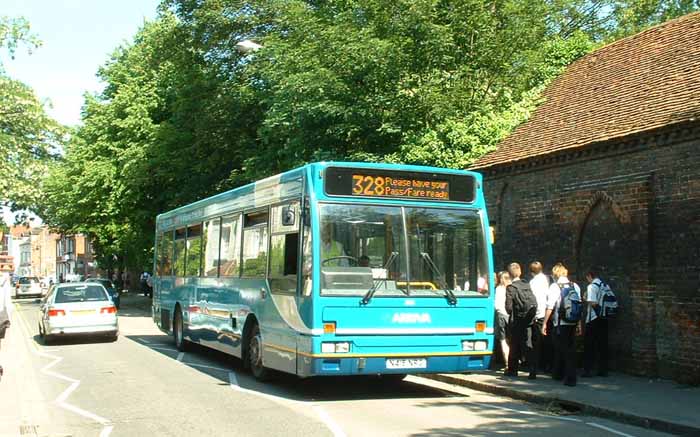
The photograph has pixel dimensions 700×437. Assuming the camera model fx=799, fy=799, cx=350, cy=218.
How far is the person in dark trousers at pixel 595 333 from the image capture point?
1300 cm

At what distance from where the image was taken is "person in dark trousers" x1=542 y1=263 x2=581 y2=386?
1180 centimetres

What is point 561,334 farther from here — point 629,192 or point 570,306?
point 629,192

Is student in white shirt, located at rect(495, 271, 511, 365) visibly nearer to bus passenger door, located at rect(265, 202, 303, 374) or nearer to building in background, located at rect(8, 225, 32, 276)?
bus passenger door, located at rect(265, 202, 303, 374)

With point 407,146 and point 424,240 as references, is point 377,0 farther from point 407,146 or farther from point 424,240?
point 424,240

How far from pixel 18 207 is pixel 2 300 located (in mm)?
28727

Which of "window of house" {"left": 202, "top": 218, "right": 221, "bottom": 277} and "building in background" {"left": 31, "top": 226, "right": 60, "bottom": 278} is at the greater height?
"building in background" {"left": 31, "top": 226, "right": 60, "bottom": 278}

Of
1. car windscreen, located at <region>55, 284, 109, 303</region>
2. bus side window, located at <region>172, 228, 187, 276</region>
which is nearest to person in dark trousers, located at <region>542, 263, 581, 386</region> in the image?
bus side window, located at <region>172, 228, 187, 276</region>

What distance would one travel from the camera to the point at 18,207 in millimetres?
38906

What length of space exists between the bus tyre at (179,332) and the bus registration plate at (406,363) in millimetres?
8214

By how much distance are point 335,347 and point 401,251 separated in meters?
1.53

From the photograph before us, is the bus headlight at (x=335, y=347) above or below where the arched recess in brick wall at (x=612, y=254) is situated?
below

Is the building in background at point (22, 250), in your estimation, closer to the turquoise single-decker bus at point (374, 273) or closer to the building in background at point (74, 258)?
the building in background at point (74, 258)

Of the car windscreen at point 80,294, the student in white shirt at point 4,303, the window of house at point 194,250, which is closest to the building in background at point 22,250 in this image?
the car windscreen at point 80,294

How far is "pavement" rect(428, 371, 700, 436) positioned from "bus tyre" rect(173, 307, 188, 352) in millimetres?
6502
